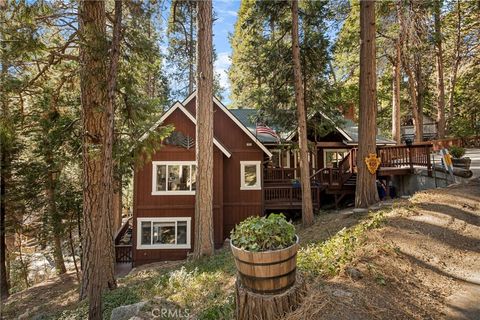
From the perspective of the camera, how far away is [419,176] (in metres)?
10.8

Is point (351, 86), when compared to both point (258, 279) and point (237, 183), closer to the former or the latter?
point (237, 183)

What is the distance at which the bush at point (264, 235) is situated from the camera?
275 centimetres

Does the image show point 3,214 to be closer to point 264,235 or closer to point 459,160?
point 264,235

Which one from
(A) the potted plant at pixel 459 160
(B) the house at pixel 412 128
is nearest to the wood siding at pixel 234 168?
(A) the potted plant at pixel 459 160

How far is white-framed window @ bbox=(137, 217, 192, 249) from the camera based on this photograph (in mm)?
12273

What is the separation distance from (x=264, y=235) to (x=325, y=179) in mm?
11511

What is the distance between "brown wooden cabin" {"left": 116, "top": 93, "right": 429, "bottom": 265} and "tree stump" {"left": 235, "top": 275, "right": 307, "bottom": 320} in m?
9.19

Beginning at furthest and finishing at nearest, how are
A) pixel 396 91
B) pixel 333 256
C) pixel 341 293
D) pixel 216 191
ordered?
pixel 396 91, pixel 216 191, pixel 333 256, pixel 341 293

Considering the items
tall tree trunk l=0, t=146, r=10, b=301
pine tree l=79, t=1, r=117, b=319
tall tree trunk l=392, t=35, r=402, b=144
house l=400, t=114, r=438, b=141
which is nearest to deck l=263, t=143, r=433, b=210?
tall tree trunk l=392, t=35, r=402, b=144

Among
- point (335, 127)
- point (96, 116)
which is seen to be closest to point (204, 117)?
A: point (96, 116)

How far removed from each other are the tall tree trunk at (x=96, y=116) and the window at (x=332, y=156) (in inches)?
512

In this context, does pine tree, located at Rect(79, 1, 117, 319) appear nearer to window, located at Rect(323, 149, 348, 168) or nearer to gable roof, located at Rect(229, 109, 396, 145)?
gable roof, located at Rect(229, 109, 396, 145)

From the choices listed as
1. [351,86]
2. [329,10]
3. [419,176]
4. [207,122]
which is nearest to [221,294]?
[207,122]

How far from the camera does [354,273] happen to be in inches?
147
